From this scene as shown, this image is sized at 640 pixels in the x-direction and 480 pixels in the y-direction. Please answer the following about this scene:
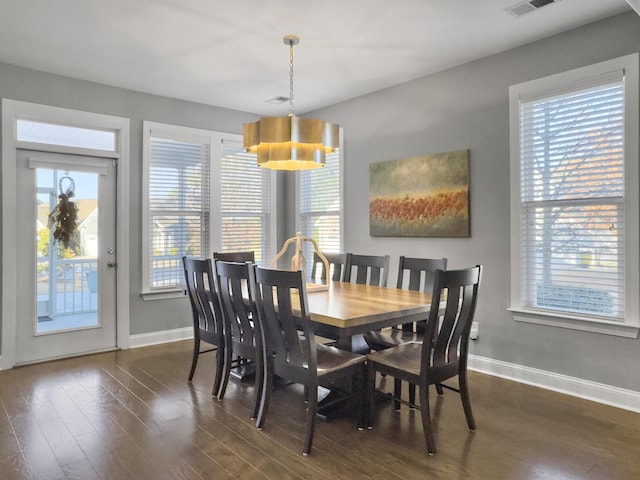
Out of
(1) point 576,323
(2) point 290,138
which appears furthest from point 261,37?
(1) point 576,323

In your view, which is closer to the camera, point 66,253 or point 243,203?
point 66,253

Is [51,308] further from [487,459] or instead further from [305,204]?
[487,459]

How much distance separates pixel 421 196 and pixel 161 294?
119 inches

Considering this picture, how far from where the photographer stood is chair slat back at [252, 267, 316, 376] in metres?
2.44

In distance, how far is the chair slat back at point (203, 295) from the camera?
3.27 metres

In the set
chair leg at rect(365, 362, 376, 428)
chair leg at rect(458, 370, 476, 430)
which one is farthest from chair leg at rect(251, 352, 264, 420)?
chair leg at rect(458, 370, 476, 430)

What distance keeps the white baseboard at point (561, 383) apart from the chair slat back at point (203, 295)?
2.32 m

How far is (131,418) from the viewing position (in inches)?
114

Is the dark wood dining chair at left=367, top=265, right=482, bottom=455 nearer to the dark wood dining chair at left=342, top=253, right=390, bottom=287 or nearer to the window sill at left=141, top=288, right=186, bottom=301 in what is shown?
the dark wood dining chair at left=342, top=253, right=390, bottom=287

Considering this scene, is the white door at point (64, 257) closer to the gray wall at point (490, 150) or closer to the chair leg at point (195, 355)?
the chair leg at point (195, 355)

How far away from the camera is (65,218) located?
4.36 m

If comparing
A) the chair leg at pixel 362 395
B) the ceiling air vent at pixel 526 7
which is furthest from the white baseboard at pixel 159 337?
the ceiling air vent at pixel 526 7

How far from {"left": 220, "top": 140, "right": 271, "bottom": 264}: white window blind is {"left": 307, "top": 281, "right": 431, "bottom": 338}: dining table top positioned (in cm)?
252

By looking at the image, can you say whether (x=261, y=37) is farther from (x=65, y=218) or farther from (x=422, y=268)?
(x=65, y=218)
